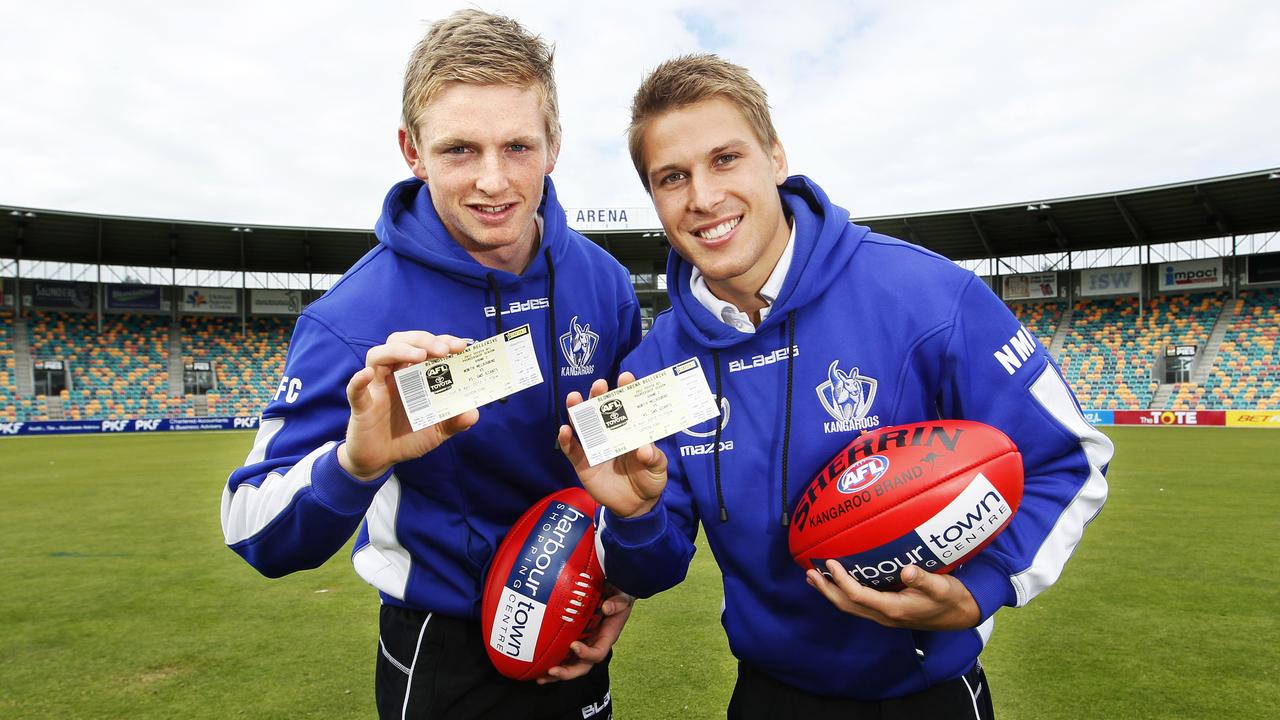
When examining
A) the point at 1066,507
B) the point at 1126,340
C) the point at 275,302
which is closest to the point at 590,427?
the point at 1066,507

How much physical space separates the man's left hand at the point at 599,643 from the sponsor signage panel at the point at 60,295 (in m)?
45.3

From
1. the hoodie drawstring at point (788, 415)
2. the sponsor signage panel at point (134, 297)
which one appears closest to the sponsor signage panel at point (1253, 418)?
the hoodie drawstring at point (788, 415)

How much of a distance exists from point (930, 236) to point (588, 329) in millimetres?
35991

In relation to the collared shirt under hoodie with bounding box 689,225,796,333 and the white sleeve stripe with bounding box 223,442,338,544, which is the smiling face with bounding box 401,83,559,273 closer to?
the collared shirt under hoodie with bounding box 689,225,796,333

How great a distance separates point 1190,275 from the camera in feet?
114

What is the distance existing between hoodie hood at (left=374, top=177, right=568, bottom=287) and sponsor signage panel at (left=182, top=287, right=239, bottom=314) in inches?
1743

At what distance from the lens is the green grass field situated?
4363mm

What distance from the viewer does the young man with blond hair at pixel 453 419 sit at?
2.09 metres

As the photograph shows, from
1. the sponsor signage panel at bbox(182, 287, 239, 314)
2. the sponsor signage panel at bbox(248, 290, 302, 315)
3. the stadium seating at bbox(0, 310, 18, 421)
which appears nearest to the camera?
the stadium seating at bbox(0, 310, 18, 421)

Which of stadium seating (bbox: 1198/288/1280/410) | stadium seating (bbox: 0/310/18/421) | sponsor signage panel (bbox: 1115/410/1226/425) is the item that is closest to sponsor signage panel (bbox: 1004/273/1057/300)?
stadium seating (bbox: 1198/288/1280/410)

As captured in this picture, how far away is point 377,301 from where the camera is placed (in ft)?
7.64

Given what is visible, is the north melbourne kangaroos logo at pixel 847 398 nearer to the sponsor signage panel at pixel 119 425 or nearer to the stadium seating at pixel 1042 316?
the sponsor signage panel at pixel 119 425

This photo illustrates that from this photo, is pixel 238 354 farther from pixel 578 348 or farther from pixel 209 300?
pixel 578 348

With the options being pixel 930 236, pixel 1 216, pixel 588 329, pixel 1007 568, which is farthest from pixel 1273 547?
pixel 1 216
